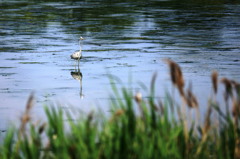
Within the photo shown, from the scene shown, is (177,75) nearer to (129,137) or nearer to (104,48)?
(129,137)

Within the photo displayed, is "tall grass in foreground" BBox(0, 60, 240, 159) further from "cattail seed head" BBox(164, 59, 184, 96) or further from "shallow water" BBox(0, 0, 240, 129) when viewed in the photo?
"cattail seed head" BBox(164, 59, 184, 96)

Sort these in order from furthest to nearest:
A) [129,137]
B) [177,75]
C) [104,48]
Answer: [104,48]
[129,137]
[177,75]

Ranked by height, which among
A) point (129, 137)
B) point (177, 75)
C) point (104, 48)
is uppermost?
point (177, 75)

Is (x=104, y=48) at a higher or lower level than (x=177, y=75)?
lower

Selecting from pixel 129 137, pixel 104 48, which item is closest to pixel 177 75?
pixel 129 137

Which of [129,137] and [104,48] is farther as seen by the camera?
[104,48]

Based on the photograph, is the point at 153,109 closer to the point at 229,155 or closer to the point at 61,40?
the point at 229,155

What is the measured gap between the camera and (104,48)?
75.5ft

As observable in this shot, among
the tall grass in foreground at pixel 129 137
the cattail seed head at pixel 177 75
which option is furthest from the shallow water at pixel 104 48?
the cattail seed head at pixel 177 75

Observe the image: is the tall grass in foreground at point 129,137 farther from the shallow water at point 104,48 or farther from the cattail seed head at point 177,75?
the cattail seed head at point 177,75

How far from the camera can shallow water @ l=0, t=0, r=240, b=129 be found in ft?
50.0

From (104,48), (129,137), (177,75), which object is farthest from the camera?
(104,48)

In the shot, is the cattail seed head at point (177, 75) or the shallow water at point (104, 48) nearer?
the cattail seed head at point (177, 75)

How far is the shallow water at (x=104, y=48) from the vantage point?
1525 cm
